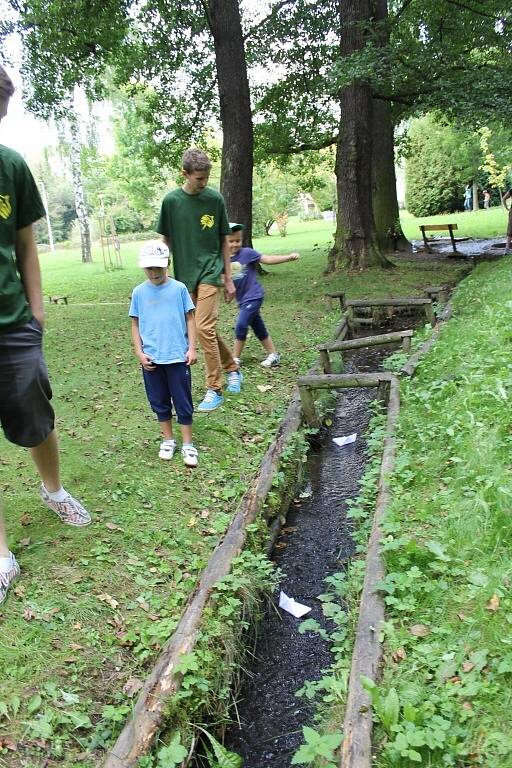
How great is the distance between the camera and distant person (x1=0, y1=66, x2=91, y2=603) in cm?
289

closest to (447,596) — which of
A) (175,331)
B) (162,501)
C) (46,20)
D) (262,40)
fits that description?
(162,501)

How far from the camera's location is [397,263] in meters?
14.4

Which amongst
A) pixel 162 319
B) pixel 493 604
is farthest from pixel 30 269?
pixel 493 604

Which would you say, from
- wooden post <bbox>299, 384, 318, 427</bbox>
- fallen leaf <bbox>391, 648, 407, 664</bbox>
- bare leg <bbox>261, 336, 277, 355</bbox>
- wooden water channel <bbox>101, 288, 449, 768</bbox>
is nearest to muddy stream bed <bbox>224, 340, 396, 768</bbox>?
wooden post <bbox>299, 384, 318, 427</bbox>

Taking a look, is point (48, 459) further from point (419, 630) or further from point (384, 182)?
point (384, 182)

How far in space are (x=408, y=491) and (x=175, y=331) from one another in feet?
6.58

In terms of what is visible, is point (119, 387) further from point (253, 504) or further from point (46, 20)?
point (46, 20)

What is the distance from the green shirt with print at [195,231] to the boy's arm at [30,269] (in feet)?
7.44

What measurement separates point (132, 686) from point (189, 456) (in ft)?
6.87

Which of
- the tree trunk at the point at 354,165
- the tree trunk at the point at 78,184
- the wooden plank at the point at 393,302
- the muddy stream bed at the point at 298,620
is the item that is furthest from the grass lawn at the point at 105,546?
the tree trunk at the point at 78,184

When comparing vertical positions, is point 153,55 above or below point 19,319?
above

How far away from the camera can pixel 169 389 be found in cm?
465

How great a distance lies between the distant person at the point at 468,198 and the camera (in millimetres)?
37906

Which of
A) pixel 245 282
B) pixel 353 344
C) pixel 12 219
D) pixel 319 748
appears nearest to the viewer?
pixel 319 748
